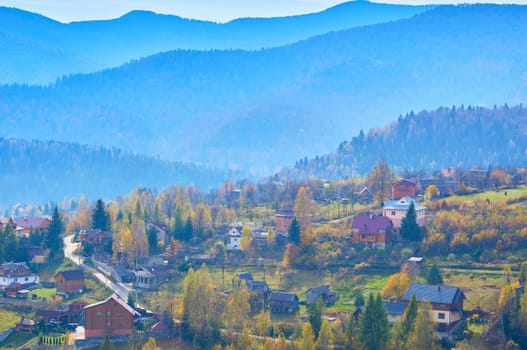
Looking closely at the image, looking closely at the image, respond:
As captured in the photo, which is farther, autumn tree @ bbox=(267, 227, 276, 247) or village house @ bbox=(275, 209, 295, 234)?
village house @ bbox=(275, 209, 295, 234)

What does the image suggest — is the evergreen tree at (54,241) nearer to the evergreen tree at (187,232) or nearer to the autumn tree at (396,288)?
the evergreen tree at (187,232)

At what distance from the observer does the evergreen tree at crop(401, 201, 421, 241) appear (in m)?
90.4

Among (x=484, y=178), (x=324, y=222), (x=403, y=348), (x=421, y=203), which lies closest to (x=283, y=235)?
(x=324, y=222)

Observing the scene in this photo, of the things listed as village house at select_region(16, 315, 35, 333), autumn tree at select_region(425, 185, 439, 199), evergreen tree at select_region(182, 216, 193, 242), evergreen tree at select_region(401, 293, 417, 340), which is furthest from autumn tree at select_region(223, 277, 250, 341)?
autumn tree at select_region(425, 185, 439, 199)

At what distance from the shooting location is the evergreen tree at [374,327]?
213ft

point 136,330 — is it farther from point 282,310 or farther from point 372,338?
point 372,338

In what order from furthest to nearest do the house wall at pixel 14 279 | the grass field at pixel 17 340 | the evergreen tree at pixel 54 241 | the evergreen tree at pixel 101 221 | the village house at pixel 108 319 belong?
Answer: the evergreen tree at pixel 101 221
the evergreen tree at pixel 54 241
the house wall at pixel 14 279
the village house at pixel 108 319
the grass field at pixel 17 340

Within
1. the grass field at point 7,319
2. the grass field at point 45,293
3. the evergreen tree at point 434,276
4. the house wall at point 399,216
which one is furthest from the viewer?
the house wall at point 399,216

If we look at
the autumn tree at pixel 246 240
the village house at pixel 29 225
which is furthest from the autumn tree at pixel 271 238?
the village house at pixel 29 225

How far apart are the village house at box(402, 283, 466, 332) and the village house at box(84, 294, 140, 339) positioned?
20527 mm

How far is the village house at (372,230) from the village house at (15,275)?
28757 millimetres

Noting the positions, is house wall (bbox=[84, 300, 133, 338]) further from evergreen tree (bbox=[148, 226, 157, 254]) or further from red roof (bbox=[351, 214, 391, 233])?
red roof (bbox=[351, 214, 391, 233])

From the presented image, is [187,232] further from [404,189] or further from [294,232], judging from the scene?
[404,189]

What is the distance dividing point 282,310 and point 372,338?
15.2 meters
